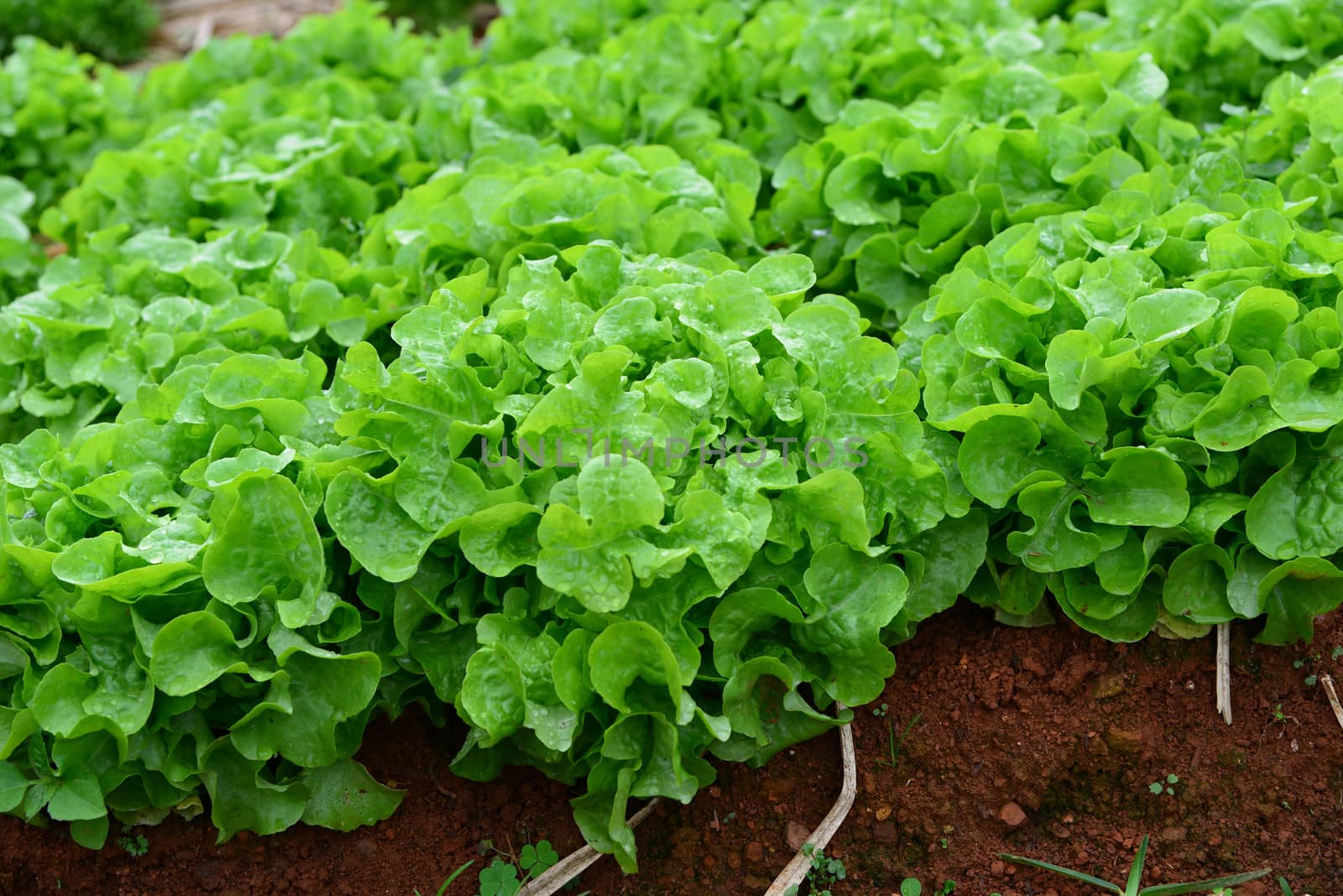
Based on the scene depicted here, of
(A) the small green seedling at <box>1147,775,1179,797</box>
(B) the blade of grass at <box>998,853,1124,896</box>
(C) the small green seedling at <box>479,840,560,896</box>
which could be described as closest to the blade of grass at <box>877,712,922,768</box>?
(B) the blade of grass at <box>998,853,1124,896</box>

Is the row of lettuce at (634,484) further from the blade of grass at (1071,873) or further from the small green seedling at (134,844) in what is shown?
the blade of grass at (1071,873)

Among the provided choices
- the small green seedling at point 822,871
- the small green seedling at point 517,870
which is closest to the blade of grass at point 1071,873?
the small green seedling at point 822,871

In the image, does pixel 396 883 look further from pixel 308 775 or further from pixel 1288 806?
pixel 1288 806

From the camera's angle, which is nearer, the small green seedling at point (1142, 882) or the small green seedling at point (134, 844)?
the small green seedling at point (1142, 882)

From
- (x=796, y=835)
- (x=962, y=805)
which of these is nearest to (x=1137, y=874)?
(x=962, y=805)

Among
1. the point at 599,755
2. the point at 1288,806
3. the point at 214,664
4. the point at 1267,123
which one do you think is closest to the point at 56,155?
the point at 214,664

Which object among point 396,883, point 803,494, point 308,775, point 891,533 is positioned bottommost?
point 396,883

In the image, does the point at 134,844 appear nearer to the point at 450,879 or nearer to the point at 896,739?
the point at 450,879
